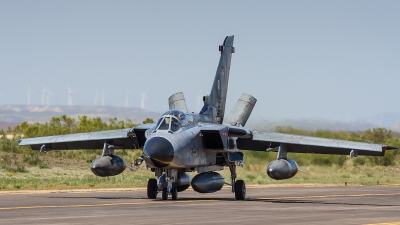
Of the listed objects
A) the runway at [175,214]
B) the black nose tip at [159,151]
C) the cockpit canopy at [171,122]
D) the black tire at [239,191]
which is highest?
the cockpit canopy at [171,122]

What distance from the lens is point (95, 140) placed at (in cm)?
2855

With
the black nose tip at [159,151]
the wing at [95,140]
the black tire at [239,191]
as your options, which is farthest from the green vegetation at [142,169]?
the black nose tip at [159,151]

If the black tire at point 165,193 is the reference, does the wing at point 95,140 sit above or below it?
above

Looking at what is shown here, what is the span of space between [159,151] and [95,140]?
6729 mm

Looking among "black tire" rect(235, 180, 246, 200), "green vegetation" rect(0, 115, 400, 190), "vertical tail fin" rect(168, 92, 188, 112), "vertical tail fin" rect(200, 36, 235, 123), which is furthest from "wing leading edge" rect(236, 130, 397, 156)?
"green vegetation" rect(0, 115, 400, 190)

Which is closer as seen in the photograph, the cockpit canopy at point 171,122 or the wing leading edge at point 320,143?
the cockpit canopy at point 171,122

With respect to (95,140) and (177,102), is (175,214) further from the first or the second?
(177,102)

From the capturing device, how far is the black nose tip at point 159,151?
73.3 ft

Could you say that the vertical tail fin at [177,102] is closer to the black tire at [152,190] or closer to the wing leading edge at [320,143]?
the wing leading edge at [320,143]

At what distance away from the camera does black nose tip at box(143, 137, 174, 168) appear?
73.3 feet

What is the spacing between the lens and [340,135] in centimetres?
5003

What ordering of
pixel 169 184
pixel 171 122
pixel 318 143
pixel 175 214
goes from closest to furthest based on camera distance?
1. pixel 175 214
2. pixel 171 122
3. pixel 169 184
4. pixel 318 143

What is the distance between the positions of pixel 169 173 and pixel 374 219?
8.71m

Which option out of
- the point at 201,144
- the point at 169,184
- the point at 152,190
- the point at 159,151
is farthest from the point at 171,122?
the point at 152,190
